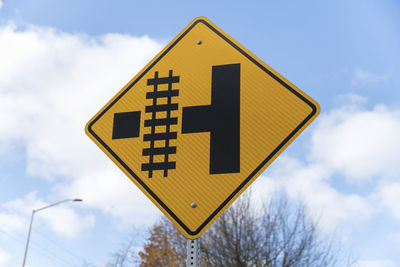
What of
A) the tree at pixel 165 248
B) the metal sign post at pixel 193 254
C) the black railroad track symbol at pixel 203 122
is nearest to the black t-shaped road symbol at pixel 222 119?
the black railroad track symbol at pixel 203 122

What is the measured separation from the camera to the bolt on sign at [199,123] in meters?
2.25

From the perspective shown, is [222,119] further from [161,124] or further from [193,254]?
[193,254]

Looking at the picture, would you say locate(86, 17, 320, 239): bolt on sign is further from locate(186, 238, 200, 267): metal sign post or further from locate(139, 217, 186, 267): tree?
locate(139, 217, 186, 267): tree

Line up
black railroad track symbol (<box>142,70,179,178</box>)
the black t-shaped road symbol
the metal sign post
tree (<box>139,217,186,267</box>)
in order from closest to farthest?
the metal sign post < the black t-shaped road symbol < black railroad track symbol (<box>142,70,179,178</box>) < tree (<box>139,217,186,267</box>)

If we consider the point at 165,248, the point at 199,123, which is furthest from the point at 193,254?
the point at 165,248

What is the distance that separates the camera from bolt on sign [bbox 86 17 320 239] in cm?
225

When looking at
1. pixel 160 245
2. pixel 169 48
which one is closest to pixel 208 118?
pixel 169 48

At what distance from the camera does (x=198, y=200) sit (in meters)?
2.24

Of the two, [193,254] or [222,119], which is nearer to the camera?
[193,254]

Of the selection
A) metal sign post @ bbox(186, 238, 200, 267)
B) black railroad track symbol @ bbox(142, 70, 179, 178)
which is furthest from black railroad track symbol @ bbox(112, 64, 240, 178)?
metal sign post @ bbox(186, 238, 200, 267)

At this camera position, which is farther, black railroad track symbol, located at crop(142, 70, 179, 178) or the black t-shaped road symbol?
black railroad track symbol, located at crop(142, 70, 179, 178)

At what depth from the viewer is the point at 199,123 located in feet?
7.93

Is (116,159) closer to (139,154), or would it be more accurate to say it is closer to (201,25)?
(139,154)

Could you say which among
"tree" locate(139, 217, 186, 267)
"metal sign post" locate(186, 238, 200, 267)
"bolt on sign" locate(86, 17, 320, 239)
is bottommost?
"metal sign post" locate(186, 238, 200, 267)
